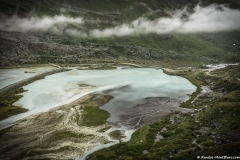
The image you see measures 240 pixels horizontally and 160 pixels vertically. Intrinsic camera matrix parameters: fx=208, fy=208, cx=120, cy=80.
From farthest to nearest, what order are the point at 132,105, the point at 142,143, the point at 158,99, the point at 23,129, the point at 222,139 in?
the point at 158,99
the point at 132,105
the point at 23,129
the point at 142,143
the point at 222,139

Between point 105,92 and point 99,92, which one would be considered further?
point 105,92

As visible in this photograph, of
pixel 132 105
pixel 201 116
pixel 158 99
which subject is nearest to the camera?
pixel 201 116

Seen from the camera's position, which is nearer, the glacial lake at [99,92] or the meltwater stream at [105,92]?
the meltwater stream at [105,92]

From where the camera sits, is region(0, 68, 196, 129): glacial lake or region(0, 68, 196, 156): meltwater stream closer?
region(0, 68, 196, 156): meltwater stream

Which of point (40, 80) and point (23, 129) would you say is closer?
point (23, 129)

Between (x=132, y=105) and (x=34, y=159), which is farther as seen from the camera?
(x=132, y=105)

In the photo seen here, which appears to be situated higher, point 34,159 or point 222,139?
point 222,139

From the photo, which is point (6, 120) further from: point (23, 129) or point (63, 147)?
point (63, 147)

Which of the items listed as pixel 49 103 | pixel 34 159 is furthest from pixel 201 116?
pixel 49 103

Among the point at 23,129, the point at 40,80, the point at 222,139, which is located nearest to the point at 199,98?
the point at 222,139
